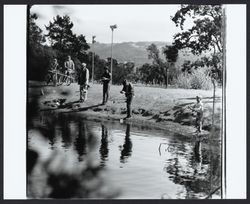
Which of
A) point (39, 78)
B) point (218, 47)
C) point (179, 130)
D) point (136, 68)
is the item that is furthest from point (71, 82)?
point (218, 47)

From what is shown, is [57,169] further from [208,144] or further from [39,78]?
[208,144]

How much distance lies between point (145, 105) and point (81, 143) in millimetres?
1003

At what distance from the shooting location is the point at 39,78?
6.96m

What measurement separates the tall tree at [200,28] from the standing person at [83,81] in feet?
4.21

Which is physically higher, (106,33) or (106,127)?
(106,33)

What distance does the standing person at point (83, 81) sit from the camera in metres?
7.14

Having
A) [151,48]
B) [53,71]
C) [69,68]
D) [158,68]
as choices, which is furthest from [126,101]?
[53,71]

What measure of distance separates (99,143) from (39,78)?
118cm

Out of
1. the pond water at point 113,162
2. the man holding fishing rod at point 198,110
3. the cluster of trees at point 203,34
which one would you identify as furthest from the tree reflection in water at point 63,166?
the cluster of trees at point 203,34

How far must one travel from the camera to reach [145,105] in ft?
23.3

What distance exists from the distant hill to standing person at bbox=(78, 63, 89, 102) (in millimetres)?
312

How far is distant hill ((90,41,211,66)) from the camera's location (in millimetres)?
7012

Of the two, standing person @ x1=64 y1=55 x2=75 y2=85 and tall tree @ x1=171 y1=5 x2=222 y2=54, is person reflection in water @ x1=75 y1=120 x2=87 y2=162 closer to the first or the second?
standing person @ x1=64 y1=55 x2=75 y2=85

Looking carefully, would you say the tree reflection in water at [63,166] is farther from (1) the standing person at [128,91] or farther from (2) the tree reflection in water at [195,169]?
(2) the tree reflection in water at [195,169]
